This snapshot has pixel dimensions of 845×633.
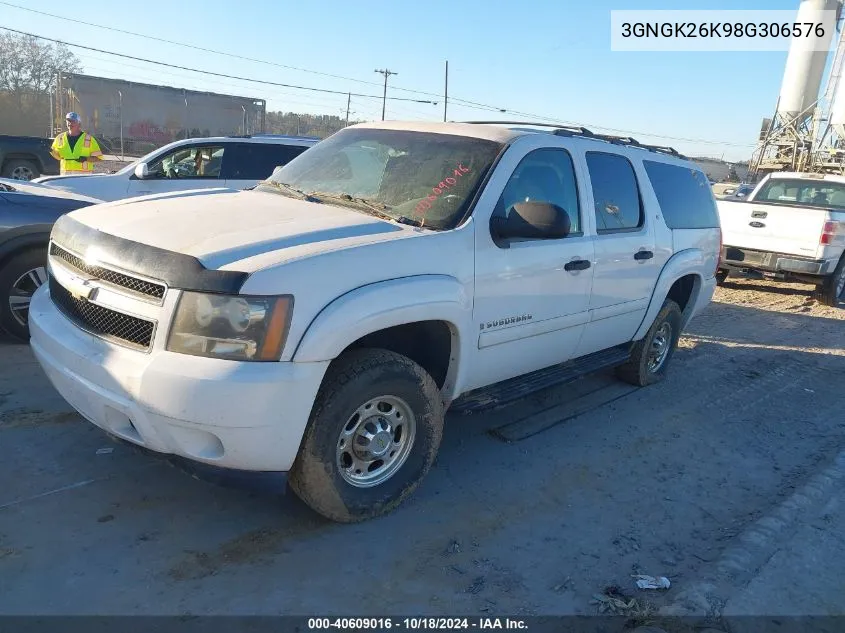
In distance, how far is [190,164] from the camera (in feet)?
28.9

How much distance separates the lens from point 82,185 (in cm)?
828

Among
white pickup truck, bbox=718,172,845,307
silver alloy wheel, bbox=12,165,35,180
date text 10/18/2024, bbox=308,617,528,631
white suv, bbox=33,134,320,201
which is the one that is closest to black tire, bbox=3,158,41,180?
silver alloy wheel, bbox=12,165,35,180

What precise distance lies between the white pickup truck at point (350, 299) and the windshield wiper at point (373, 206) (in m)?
0.02

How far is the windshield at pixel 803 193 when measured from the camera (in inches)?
429

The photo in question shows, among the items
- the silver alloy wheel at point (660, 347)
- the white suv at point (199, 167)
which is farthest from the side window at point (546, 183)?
the white suv at point (199, 167)

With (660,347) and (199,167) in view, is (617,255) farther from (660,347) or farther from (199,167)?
(199,167)

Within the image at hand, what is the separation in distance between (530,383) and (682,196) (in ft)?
8.55

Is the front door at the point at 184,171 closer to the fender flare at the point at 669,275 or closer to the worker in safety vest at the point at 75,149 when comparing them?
the worker in safety vest at the point at 75,149

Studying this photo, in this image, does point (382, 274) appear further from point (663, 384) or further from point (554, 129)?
point (663, 384)

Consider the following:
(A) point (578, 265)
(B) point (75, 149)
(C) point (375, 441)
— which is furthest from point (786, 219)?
(B) point (75, 149)

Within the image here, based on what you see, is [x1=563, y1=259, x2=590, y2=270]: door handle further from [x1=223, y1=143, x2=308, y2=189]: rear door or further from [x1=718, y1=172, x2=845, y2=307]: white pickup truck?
[x1=718, y1=172, x2=845, y2=307]: white pickup truck

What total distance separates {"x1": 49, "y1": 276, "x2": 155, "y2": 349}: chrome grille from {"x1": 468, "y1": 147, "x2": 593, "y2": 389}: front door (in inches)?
64.6

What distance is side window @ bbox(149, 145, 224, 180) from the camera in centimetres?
868

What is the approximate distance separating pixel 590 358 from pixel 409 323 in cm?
211
